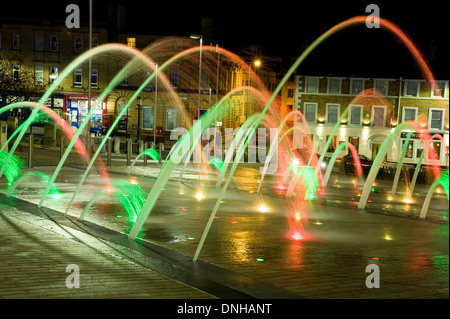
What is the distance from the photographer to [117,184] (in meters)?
23.5

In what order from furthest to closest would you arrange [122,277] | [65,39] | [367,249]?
[65,39]
[367,249]
[122,277]

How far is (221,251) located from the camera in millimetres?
11211

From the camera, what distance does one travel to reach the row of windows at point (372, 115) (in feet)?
206

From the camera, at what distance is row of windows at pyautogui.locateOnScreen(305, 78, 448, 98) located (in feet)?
205

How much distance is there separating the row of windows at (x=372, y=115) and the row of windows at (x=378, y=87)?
140 cm

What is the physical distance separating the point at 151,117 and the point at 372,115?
24.7 meters

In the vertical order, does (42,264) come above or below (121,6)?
below

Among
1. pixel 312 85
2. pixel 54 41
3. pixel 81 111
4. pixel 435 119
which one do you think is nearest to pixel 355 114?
pixel 312 85

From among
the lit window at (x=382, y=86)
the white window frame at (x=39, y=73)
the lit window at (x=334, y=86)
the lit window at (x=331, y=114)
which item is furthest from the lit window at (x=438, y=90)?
the white window frame at (x=39, y=73)

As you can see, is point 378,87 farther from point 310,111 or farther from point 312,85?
point 310,111

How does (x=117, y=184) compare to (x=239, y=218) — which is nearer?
(x=239, y=218)
